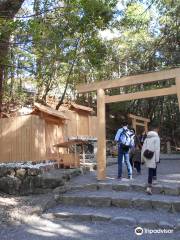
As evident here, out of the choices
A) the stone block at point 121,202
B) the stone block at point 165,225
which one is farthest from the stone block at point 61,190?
the stone block at point 165,225

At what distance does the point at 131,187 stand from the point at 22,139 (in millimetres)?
6529

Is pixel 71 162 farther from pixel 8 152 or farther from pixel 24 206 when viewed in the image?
pixel 24 206

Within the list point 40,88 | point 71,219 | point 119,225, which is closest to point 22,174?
point 71,219

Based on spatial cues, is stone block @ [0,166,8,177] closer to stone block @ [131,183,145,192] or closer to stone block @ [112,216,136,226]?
stone block @ [131,183,145,192]

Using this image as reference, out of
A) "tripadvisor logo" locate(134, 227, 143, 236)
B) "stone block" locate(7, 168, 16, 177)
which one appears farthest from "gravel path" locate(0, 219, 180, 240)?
"stone block" locate(7, 168, 16, 177)

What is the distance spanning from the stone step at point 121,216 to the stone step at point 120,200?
0.18m

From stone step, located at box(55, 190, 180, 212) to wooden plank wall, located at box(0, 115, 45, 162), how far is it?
5129 millimetres

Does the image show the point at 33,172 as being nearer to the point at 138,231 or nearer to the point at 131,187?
the point at 131,187

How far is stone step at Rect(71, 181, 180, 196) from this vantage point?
28.0 ft

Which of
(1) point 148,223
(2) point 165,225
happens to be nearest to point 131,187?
(1) point 148,223

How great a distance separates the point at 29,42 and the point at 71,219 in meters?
4.36

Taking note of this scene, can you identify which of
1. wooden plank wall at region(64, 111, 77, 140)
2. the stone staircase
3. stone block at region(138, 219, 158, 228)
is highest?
wooden plank wall at region(64, 111, 77, 140)

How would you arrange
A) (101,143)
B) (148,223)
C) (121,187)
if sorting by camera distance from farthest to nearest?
1. (101,143)
2. (121,187)
3. (148,223)

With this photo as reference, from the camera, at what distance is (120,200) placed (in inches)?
321
